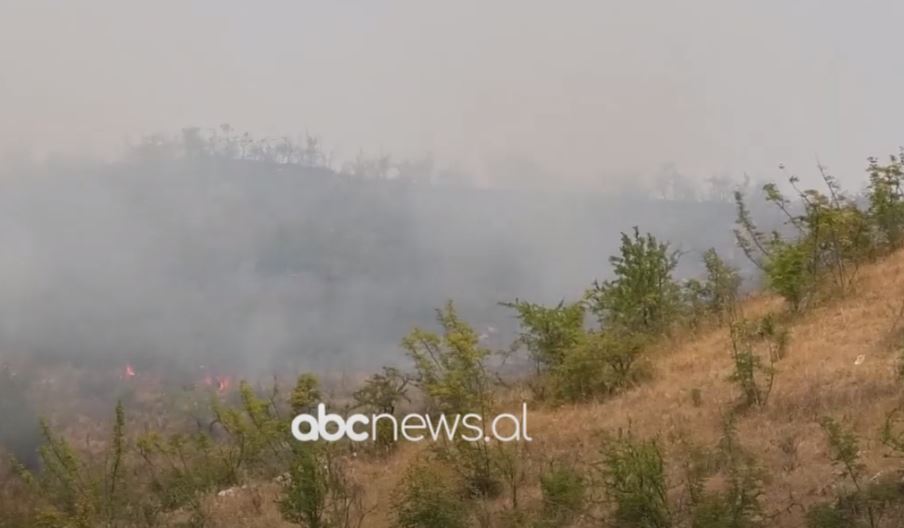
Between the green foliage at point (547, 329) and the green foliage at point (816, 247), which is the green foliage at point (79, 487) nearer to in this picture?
the green foliage at point (547, 329)

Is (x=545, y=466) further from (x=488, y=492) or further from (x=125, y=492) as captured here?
(x=125, y=492)

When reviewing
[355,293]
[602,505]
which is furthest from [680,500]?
[355,293]

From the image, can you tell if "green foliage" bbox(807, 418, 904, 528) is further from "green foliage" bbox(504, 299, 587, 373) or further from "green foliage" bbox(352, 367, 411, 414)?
"green foliage" bbox(504, 299, 587, 373)

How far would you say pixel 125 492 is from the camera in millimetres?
9375

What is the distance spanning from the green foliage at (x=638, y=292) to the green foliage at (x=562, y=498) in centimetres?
828

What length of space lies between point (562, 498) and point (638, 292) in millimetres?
9634

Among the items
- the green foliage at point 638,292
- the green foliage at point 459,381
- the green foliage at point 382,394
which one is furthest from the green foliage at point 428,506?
the green foliage at point 638,292

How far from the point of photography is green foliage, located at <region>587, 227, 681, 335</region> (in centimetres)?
1593

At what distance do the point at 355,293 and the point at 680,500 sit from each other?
18977 centimetres

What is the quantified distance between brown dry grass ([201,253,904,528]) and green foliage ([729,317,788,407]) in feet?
0.55

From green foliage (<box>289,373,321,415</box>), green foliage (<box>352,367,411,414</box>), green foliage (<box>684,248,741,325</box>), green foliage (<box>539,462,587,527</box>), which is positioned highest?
green foliage (<box>684,248,741,325</box>)

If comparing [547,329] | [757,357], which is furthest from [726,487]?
[547,329]

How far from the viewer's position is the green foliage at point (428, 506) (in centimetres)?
716

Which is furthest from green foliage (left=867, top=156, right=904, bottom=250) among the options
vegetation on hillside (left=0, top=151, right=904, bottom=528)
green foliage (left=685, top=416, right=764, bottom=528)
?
green foliage (left=685, top=416, right=764, bottom=528)
